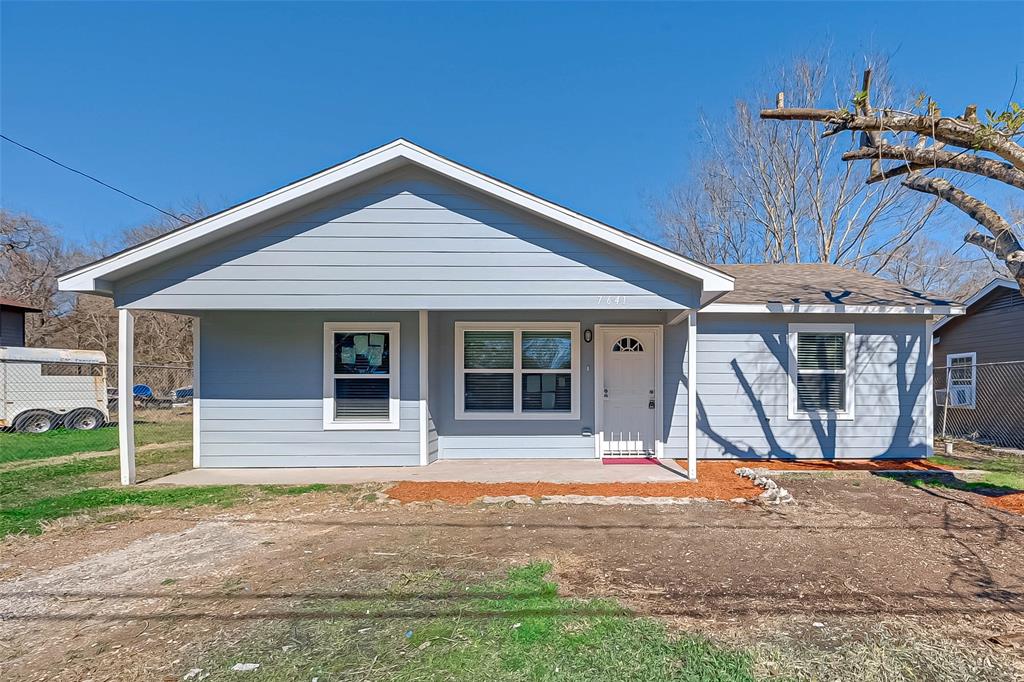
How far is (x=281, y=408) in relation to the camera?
7.48 meters

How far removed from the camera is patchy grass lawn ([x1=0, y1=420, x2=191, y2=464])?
915 centimetres

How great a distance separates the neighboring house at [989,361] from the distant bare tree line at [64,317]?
26.0 meters

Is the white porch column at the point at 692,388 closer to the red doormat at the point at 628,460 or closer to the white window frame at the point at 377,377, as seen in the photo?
the red doormat at the point at 628,460

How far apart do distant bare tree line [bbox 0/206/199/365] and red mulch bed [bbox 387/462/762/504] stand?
19.1 meters

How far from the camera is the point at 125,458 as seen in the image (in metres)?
6.41

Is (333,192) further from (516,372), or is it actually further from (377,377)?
(516,372)

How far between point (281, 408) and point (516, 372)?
3.71 m

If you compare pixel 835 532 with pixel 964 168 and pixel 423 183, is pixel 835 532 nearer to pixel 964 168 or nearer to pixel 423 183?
pixel 964 168

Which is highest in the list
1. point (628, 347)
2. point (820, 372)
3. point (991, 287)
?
point (991, 287)

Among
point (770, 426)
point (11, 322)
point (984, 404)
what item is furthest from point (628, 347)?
point (11, 322)

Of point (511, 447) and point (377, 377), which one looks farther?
point (511, 447)

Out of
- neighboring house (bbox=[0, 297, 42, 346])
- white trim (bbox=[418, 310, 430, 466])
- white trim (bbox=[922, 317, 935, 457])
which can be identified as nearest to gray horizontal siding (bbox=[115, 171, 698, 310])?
white trim (bbox=[418, 310, 430, 466])

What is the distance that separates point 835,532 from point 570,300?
3.71 meters

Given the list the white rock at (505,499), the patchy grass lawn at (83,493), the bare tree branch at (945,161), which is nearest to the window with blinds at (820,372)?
the bare tree branch at (945,161)
